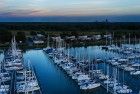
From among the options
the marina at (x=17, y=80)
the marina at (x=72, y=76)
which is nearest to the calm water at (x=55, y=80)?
the marina at (x=72, y=76)

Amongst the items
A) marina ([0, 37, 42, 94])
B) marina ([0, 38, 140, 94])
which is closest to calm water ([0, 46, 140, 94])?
marina ([0, 38, 140, 94])

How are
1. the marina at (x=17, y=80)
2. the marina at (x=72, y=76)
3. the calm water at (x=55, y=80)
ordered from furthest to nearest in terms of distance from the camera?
1. the calm water at (x=55, y=80)
2. the marina at (x=72, y=76)
3. the marina at (x=17, y=80)

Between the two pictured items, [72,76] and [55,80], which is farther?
[55,80]

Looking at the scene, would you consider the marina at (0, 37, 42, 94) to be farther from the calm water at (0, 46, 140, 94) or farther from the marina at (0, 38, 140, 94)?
the calm water at (0, 46, 140, 94)

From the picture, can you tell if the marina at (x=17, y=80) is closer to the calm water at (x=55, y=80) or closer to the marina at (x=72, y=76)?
the marina at (x=72, y=76)

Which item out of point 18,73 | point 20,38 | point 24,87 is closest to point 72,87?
point 24,87

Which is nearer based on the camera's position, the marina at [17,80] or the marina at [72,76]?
the marina at [17,80]

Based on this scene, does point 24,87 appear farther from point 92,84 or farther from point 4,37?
point 4,37

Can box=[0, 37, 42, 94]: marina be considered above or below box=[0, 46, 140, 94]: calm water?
above

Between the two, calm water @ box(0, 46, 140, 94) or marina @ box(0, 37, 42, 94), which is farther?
calm water @ box(0, 46, 140, 94)

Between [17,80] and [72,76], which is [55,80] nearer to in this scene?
[72,76]

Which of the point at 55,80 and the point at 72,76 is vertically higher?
the point at 72,76

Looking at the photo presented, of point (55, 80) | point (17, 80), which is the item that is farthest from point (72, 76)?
point (17, 80)
